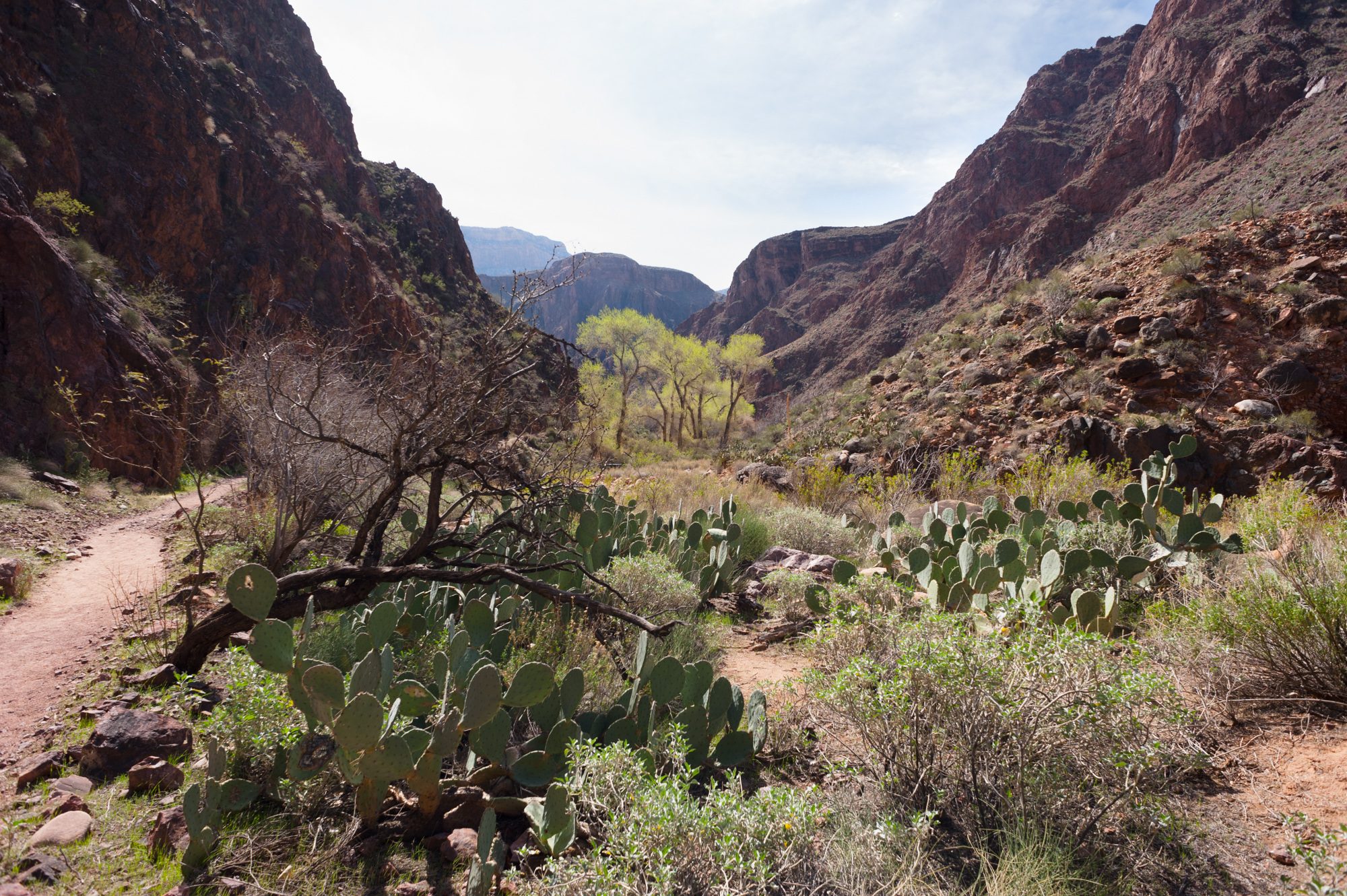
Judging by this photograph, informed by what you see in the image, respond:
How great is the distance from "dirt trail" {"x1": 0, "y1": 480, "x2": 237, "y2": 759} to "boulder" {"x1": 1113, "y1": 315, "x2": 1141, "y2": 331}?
1549cm

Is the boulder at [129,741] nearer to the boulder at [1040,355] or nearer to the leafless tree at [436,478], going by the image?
the leafless tree at [436,478]

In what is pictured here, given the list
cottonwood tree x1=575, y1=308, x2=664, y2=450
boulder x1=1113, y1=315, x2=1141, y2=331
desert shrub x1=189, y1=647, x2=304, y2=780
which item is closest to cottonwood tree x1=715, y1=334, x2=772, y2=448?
cottonwood tree x1=575, y1=308, x2=664, y2=450

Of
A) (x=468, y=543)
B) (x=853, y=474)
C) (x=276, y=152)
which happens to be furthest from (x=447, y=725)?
(x=276, y=152)

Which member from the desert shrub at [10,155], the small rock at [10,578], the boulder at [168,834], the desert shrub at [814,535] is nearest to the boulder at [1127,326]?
Result: the desert shrub at [814,535]

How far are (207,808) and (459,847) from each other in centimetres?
76

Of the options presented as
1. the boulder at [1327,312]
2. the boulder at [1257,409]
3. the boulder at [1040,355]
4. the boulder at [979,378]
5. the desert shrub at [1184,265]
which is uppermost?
the desert shrub at [1184,265]

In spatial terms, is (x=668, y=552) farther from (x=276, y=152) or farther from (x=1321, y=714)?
(x=276, y=152)

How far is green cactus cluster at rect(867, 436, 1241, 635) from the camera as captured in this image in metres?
3.38

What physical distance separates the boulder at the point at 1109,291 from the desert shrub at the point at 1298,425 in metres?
4.21

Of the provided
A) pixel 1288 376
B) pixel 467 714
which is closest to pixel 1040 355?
pixel 1288 376

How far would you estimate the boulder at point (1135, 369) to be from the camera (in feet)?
35.1


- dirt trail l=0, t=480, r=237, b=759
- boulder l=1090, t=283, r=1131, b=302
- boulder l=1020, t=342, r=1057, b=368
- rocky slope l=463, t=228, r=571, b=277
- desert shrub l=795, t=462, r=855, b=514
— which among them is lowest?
dirt trail l=0, t=480, r=237, b=759

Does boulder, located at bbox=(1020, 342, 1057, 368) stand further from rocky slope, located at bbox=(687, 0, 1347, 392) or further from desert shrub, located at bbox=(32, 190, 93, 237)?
desert shrub, located at bbox=(32, 190, 93, 237)

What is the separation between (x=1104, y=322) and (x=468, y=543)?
13772 mm
